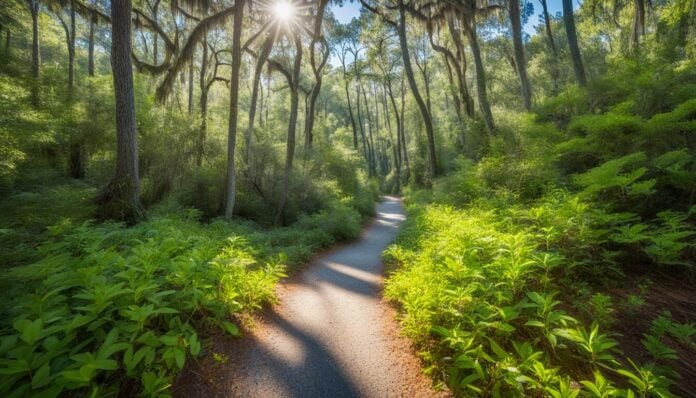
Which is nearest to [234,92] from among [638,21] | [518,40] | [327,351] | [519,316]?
[327,351]

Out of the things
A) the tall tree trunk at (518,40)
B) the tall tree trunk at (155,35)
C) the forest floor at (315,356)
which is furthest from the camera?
the tall tree trunk at (155,35)

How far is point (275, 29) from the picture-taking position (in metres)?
11.5

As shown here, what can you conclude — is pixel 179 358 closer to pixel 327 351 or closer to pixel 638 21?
A: pixel 327 351

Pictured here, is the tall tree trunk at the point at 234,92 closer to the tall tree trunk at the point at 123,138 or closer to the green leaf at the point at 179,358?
the tall tree trunk at the point at 123,138

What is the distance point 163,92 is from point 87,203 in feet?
19.9

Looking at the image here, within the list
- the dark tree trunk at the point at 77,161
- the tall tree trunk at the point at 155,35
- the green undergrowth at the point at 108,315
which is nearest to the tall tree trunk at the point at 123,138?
the green undergrowth at the point at 108,315

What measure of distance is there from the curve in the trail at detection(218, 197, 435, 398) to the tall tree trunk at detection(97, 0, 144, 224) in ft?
16.2

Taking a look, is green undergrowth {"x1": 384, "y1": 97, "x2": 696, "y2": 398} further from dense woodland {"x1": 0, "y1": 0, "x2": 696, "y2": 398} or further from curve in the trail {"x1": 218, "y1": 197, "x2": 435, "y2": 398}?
curve in the trail {"x1": 218, "y1": 197, "x2": 435, "y2": 398}

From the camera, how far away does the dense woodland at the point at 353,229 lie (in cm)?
246

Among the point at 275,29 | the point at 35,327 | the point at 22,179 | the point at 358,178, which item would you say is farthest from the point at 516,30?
the point at 22,179

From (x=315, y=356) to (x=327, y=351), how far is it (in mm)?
171

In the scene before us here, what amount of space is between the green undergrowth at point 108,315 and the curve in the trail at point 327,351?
48 centimetres

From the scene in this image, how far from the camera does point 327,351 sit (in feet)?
11.6

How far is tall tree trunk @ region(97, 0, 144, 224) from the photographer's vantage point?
22.8 ft
